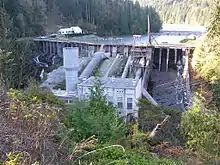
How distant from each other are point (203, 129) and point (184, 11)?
90.4 m

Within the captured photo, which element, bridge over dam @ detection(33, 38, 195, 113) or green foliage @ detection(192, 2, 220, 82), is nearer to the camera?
green foliage @ detection(192, 2, 220, 82)

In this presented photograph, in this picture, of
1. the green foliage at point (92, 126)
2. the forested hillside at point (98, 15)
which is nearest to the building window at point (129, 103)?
the green foliage at point (92, 126)

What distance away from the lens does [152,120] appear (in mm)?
11891

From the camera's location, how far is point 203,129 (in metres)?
7.10

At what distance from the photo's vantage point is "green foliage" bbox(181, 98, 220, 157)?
265 inches

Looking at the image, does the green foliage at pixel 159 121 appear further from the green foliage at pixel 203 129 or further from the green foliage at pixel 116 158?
the green foliage at pixel 116 158

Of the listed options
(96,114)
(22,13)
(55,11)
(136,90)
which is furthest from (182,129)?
(55,11)

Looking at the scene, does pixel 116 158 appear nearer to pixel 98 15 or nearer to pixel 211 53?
pixel 211 53

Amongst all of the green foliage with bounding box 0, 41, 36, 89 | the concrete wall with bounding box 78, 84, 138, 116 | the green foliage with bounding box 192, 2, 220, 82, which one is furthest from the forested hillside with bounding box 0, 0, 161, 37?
the concrete wall with bounding box 78, 84, 138, 116

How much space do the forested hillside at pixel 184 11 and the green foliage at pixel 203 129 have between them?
247 ft

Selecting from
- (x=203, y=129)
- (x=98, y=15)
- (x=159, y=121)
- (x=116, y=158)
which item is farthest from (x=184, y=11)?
(x=116, y=158)

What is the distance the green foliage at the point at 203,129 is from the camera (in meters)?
6.72

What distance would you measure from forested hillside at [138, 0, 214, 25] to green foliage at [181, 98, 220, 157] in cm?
7531

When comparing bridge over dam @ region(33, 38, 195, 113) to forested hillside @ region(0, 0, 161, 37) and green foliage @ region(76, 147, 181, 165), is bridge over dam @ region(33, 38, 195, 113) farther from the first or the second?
forested hillside @ region(0, 0, 161, 37)
